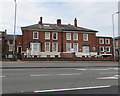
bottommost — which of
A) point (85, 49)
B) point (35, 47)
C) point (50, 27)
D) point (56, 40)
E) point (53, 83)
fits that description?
point (53, 83)

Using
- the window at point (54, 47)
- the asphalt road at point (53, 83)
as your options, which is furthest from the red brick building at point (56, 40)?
the asphalt road at point (53, 83)

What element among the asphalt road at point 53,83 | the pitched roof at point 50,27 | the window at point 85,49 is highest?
the pitched roof at point 50,27

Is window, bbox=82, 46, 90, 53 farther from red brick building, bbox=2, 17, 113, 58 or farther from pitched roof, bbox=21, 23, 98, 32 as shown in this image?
Result: pitched roof, bbox=21, 23, 98, 32

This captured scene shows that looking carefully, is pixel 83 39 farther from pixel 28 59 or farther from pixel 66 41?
pixel 28 59

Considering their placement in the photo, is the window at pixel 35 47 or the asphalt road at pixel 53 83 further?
the window at pixel 35 47

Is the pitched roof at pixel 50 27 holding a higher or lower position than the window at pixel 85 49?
higher

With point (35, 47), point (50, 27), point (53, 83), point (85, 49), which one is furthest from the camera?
point (85, 49)

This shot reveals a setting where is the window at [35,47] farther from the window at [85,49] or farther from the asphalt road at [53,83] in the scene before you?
the asphalt road at [53,83]

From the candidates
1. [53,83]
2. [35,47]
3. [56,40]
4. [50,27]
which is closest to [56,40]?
[56,40]

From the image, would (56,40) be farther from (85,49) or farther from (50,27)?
(85,49)

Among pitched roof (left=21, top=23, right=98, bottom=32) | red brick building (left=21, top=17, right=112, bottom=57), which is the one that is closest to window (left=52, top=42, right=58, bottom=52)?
red brick building (left=21, top=17, right=112, bottom=57)

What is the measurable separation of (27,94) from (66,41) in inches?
1765

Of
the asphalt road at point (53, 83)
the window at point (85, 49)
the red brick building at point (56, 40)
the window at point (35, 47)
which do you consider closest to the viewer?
→ the asphalt road at point (53, 83)

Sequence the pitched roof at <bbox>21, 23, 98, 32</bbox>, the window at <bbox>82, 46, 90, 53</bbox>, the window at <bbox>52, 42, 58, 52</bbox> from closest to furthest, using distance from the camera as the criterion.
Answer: the pitched roof at <bbox>21, 23, 98, 32</bbox> < the window at <bbox>52, 42, 58, 52</bbox> < the window at <bbox>82, 46, 90, 53</bbox>
